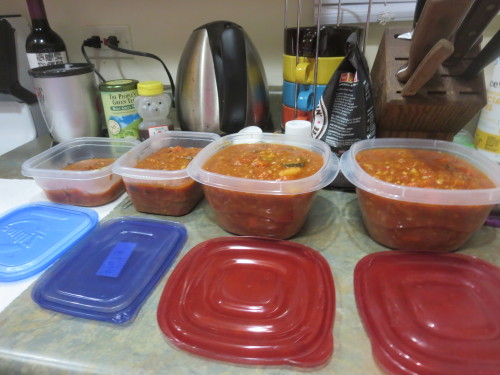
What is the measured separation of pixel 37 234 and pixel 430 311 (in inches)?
26.9

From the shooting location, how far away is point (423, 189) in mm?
521

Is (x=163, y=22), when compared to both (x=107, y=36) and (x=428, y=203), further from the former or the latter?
(x=428, y=203)

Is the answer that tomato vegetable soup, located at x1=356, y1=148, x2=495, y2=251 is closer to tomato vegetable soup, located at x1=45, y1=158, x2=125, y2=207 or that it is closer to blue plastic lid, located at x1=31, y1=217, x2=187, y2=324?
blue plastic lid, located at x1=31, y1=217, x2=187, y2=324

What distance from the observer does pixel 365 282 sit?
51 centimetres

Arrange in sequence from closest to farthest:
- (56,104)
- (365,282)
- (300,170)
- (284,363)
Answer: (284,363) → (365,282) → (300,170) → (56,104)

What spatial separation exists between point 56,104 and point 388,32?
0.88 meters

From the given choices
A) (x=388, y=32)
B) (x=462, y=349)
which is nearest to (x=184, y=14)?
(x=388, y=32)

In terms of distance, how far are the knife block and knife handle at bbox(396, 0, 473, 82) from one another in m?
0.10

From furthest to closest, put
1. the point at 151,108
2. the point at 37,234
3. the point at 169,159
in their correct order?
the point at 151,108 < the point at 169,159 < the point at 37,234

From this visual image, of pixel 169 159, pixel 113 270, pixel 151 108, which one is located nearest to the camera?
pixel 113 270

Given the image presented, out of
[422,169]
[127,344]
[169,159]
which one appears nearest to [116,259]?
[127,344]

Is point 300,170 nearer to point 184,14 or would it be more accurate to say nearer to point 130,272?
point 130,272

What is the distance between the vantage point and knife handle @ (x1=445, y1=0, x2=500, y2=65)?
0.53m

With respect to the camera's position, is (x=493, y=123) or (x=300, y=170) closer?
(x=300, y=170)
